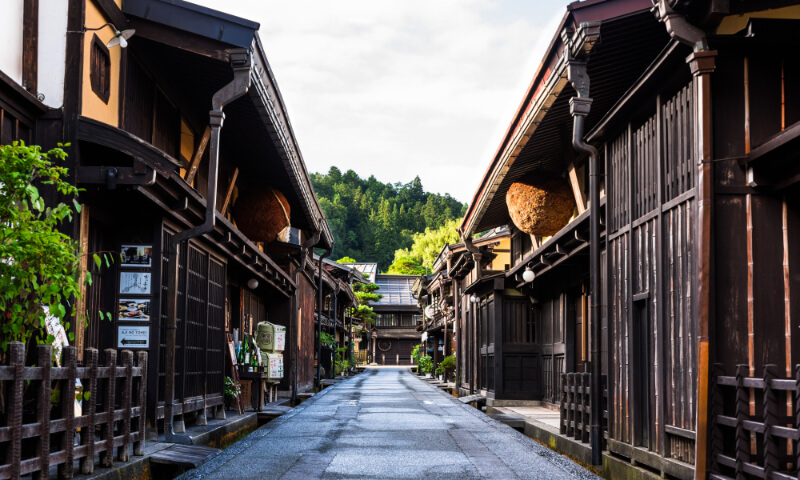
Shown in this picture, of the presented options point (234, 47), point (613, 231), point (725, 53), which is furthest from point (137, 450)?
point (725, 53)

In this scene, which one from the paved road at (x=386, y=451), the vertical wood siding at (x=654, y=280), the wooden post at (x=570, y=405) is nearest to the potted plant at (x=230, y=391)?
the paved road at (x=386, y=451)

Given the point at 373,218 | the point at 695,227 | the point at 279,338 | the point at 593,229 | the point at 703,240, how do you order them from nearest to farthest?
the point at 703,240 < the point at 695,227 < the point at 593,229 < the point at 279,338 < the point at 373,218

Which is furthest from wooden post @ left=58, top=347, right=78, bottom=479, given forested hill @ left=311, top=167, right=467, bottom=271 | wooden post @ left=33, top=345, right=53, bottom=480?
forested hill @ left=311, top=167, right=467, bottom=271

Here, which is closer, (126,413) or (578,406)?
(126,413)

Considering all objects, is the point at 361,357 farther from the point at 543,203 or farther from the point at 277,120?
the point at 277,120

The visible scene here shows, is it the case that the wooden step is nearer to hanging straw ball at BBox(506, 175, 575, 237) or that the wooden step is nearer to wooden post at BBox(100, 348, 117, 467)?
wooden post at BBox(100, 348, 117, 467)

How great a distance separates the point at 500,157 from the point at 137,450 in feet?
30.4

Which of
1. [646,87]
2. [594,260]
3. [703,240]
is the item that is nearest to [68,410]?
[703,240]

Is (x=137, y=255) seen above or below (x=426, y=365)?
above

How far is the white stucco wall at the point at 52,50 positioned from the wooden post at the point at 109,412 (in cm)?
322

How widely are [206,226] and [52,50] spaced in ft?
11.1

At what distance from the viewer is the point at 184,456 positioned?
9766 mm

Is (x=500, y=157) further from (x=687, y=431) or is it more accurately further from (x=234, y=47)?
(x=687, y=431)

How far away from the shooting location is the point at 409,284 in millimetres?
92562
